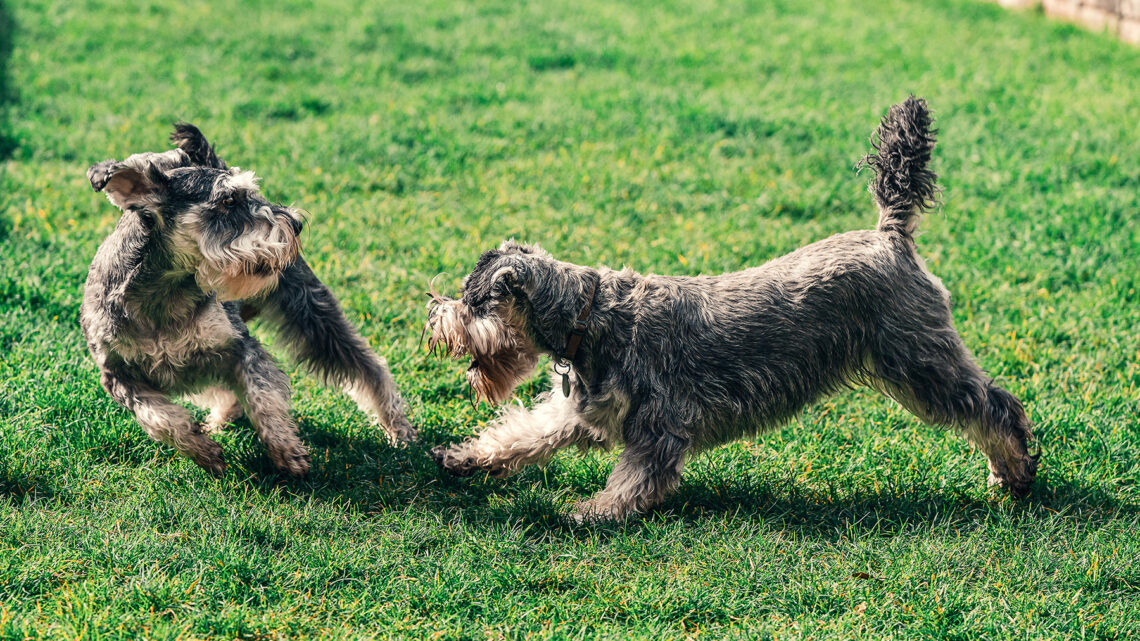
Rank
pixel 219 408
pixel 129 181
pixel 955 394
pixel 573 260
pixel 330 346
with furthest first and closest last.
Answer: pixel 573 260, pixel 219 408, pixel 330 346, pixel 955 394, pixel 129 181

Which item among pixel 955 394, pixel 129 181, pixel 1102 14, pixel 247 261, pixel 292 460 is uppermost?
pixel 1102 14

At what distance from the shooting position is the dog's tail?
15.1 ft

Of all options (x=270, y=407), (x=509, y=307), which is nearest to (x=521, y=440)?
(x=509, y=307)

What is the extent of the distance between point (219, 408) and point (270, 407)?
82 centimetres

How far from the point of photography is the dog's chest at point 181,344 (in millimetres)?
4547

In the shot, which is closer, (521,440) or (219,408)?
(521,440)

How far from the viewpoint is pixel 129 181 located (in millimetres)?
4289

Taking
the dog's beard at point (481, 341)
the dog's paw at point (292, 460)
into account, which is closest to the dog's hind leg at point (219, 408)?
the dog's paw at point (292, 460)

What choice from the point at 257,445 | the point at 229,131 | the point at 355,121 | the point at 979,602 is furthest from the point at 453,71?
the point at 979,602

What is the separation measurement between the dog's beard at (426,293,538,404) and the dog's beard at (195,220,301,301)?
28.4 inches

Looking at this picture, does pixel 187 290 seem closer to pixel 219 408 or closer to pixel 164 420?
pixel 164 420

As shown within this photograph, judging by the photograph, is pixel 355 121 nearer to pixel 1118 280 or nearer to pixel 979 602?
pixel 1118 280

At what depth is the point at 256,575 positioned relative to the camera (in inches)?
162

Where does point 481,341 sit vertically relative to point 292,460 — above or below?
above
